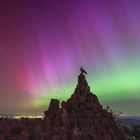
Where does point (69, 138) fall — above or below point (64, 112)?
below

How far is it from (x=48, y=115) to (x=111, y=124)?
70.7 ft

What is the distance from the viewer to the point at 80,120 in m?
111

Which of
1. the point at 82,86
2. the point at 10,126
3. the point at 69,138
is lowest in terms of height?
the point at 69,138

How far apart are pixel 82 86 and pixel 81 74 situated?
192 inches

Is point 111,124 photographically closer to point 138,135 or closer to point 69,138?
point 69,138

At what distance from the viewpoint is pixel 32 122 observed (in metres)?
124

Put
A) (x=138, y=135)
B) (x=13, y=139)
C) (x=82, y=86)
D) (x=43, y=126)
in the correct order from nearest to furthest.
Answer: (x=13, y=139), (x=43, y=126), (x=82, y=86), (x=138, y=135)

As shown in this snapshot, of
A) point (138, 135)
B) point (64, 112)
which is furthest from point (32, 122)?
point (138, 135)

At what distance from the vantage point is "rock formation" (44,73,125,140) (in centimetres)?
10625

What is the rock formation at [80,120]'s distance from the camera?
10625 centimetres

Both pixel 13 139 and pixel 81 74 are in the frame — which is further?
pixel 81 74

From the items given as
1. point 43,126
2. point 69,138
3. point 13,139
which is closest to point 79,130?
point 69,138

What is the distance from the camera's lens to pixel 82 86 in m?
121

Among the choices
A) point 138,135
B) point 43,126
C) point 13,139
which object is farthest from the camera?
point 138,135
